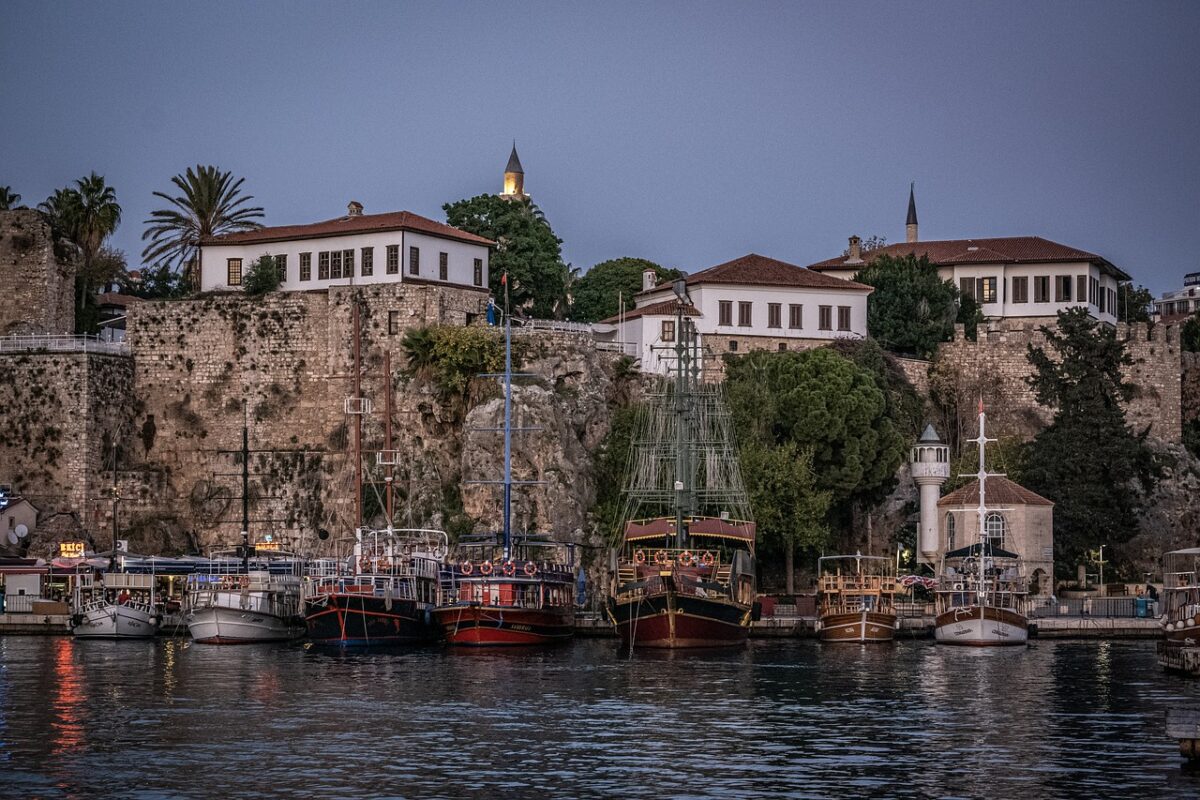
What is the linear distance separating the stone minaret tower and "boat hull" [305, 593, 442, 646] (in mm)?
23432

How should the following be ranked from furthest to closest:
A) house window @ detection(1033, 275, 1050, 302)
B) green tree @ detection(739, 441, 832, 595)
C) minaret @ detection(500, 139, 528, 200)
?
minaret @ detection(500, 139, 528, 200)
house window @ detection(1033, 275, 1050, 302)
green tree @ detection(739, 441, 832, 595)

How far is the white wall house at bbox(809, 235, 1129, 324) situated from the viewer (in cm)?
9106

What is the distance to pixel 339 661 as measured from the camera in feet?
187

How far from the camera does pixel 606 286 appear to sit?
4063 inches

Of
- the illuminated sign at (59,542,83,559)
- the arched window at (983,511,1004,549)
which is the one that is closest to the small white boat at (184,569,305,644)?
the illuminated sign at (59,542,83,559)

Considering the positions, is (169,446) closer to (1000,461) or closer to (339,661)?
(339,661)

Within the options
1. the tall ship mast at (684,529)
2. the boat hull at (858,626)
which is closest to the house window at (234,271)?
the tall ship mast at (684,529)

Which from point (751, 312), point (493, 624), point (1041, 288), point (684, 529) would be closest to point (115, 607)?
point (493, 624)

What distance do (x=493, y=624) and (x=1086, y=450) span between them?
26934 mm

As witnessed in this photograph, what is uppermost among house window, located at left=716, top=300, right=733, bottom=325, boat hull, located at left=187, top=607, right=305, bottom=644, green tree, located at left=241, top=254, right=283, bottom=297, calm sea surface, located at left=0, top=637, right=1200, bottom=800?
green tree, located at left=241, top=254, right=283, bottom=297

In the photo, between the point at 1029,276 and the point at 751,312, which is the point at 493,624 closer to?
the point at 751,312

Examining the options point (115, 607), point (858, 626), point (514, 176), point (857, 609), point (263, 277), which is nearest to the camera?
point (858, 626)

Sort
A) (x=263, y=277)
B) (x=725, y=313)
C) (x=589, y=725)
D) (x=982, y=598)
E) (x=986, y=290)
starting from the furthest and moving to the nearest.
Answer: (x=986, y=290) → (x=725, y=313) → (x=263, y=277) → (x=982, y=598) → (x=589, y=725)

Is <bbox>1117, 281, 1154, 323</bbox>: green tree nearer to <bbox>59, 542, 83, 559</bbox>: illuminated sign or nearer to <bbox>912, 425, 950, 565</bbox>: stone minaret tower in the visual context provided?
<bbox>912, 425, 950, 565</bbox>: stone minaret tower
